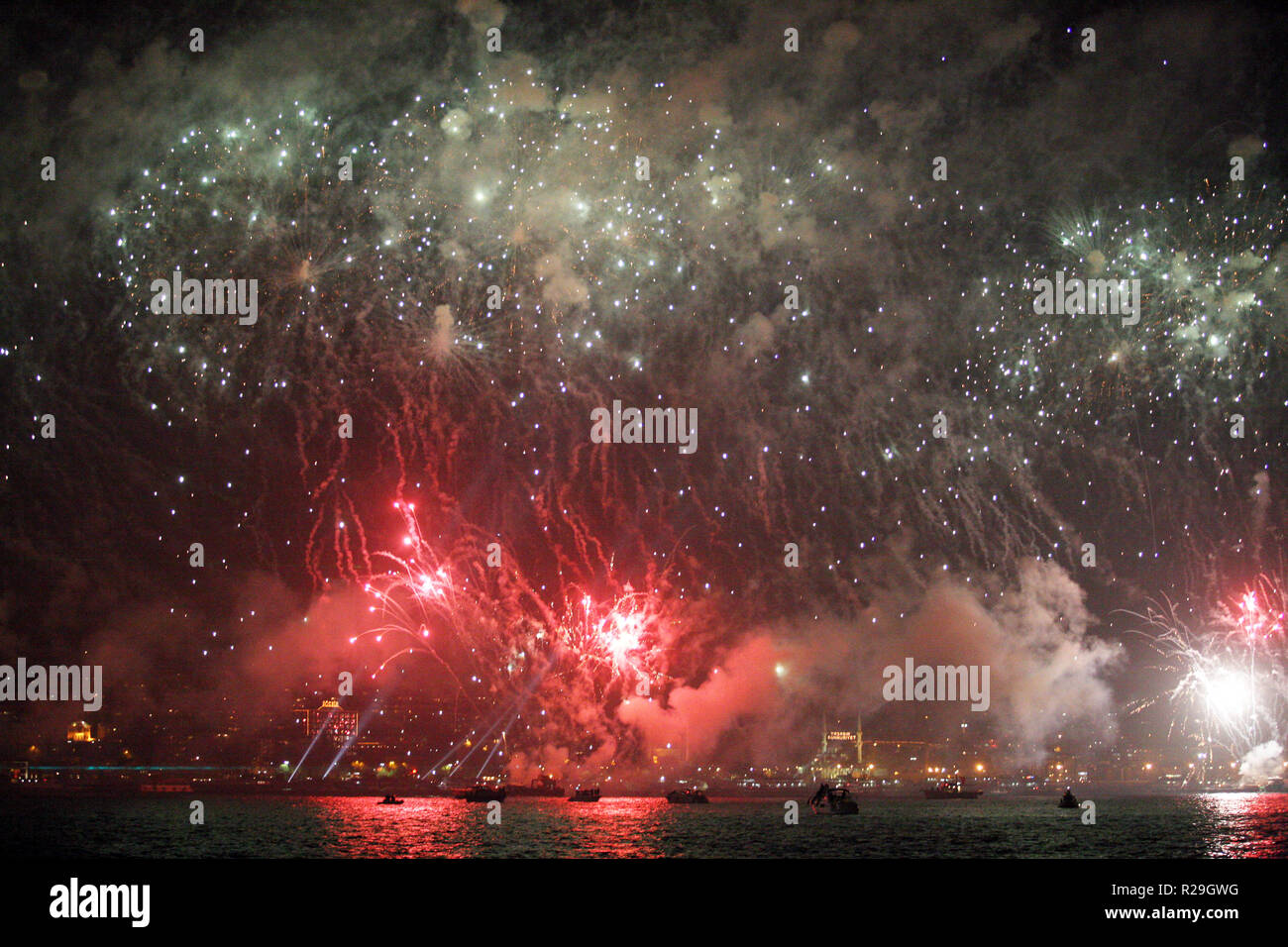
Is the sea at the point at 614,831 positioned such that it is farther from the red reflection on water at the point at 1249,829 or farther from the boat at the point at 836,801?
the boat at the point at 836,801

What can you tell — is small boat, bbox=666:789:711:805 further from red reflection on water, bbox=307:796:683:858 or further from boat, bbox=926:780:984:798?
boat, bbox=926:780:984:798

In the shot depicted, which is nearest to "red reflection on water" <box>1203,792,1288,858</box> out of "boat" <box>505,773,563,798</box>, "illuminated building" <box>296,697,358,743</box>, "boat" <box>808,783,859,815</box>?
"boat" <box>808,783,859,815</box>

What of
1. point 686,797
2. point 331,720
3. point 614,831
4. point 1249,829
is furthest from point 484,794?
point 1249,829

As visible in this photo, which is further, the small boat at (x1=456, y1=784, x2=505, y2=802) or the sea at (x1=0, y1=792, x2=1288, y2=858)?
the small boat at (x1=456, y1=784, x2=505, y2=802)
